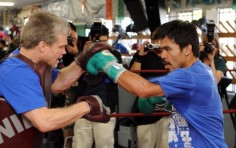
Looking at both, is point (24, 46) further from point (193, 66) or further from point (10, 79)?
point (193, 66)

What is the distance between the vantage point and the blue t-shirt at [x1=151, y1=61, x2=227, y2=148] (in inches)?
69.5

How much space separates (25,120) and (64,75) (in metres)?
0.58

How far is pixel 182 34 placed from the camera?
1.91 m

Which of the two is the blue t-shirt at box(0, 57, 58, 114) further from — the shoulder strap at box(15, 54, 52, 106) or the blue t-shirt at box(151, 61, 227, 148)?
the blue t-shirt at box(151, 61, 227, 148)

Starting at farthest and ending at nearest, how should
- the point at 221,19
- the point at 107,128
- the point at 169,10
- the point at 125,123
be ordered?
the point at 169,10 → the point at 221,19 → the point at 125,123 → the point at 107,128

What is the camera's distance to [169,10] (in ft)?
22.5

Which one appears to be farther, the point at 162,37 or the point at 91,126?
the point at 91,126

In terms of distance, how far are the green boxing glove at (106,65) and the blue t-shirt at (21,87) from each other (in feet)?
1.15

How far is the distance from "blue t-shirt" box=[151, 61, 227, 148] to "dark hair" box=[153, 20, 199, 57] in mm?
106

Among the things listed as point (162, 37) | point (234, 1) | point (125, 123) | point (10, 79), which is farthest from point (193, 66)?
point (234, 1)

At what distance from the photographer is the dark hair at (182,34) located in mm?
1898

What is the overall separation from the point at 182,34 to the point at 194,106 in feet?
1.19

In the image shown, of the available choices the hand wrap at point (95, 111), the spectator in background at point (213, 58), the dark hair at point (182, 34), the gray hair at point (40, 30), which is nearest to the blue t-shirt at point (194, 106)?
the dark hair at point (182, 34)

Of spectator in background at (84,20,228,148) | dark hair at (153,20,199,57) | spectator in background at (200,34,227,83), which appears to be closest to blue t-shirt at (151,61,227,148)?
spectator in background at (84,20,228,148)
